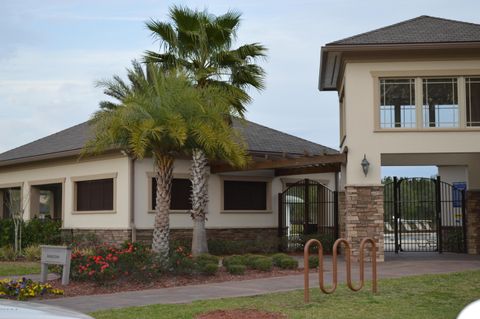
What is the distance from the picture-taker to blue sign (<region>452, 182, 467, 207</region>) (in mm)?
24044

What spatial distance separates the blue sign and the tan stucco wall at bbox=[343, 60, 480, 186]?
14.1 feet

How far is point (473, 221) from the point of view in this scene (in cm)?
A: 2269

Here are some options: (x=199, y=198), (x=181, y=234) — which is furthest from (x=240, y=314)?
(x=181, y=234)

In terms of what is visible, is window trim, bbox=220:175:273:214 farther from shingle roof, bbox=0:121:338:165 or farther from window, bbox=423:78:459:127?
window, bbox=423:78:459:127

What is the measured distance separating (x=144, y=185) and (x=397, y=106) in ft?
29.8

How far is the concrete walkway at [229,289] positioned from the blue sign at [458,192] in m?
4.92

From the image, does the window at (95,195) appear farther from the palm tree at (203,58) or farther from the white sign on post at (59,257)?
the white sign on post at (59,257)

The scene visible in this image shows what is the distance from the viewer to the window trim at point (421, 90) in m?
19.6

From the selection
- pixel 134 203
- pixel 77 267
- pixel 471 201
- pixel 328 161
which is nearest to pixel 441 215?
pixel 471 201

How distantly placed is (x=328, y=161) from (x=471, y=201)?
570 centimetres

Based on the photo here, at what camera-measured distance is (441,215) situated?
24766 mm

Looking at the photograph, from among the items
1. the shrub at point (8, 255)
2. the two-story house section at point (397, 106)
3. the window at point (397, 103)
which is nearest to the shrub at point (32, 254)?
the shrub at point (8, 255)

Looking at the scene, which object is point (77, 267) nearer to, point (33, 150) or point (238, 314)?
point (238, 314)

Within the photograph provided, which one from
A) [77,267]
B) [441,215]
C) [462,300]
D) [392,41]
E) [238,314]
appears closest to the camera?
[238,314]
